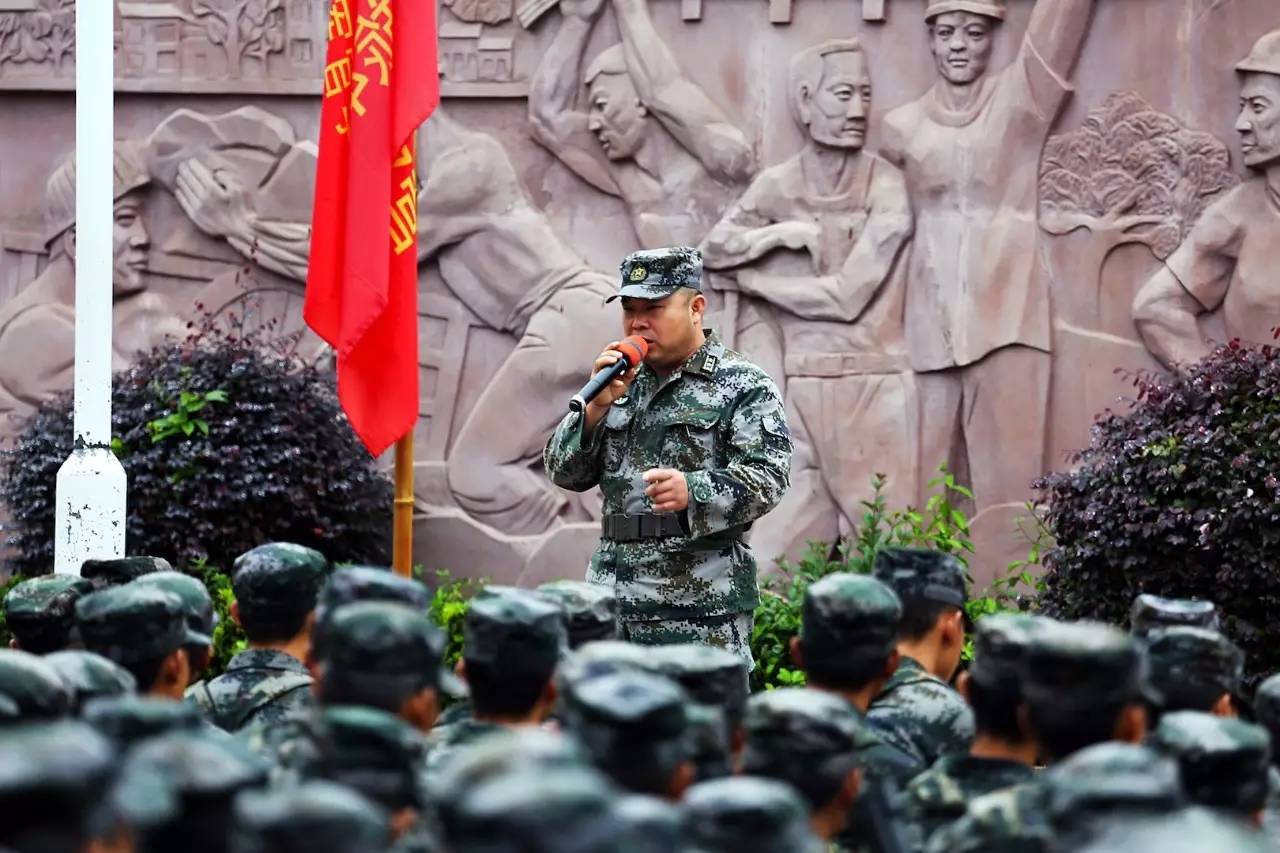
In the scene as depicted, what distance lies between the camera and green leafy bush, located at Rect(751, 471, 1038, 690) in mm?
7077

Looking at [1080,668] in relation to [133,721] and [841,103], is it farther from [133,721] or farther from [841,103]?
[841,103]

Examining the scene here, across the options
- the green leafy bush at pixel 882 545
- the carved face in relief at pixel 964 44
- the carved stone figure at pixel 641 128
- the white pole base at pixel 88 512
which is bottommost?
the green leafy bush at pixel 882 545

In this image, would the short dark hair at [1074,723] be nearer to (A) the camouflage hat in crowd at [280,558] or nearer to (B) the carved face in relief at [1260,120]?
(A) the camouflage hat in crowd at [280,558]

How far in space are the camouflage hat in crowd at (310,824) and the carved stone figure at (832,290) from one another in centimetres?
588

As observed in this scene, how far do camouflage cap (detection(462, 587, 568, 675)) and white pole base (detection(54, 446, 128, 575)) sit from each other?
10.6ft

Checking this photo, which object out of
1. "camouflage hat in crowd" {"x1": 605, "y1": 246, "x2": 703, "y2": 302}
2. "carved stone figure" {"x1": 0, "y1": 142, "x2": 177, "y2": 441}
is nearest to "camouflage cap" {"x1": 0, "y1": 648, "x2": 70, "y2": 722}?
"camouflage hat in crowd" {"x1": 605, "y1": 246, "x2": 703, "y2": 302}

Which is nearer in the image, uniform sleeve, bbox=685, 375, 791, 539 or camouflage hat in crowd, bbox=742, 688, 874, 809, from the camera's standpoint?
camouflage hat in crowd, bbox=742, 688, 874, 809

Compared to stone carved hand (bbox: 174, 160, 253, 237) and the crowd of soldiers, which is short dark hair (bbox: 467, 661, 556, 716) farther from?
stone carved hand (bbox: 174, 160, 253, 237)

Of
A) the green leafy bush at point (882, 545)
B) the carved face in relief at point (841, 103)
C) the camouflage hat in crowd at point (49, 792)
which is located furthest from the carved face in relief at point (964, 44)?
the camouflage hat in crowd at point (49, 792)

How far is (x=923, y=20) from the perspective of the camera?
7844 mm

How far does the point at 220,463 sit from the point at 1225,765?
5.39 m

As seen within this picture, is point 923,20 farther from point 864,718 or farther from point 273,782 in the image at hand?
point 273,782

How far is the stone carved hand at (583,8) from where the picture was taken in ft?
26.7

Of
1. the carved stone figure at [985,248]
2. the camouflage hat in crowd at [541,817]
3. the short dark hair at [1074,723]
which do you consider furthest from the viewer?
the carved stone figure at [985,248]
